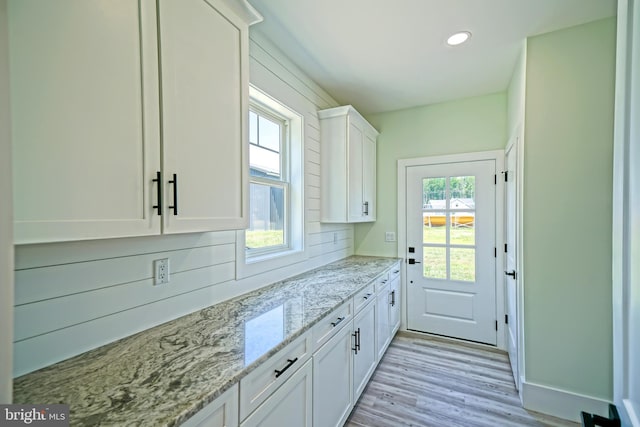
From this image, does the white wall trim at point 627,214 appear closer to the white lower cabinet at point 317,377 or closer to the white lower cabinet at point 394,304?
the white lower cabinet at point 317,377

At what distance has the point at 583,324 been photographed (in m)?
1.95

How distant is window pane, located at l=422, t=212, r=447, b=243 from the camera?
3.27 metres

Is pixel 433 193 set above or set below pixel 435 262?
above

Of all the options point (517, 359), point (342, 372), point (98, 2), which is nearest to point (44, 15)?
point (98, 2)

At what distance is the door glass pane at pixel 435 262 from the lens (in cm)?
327

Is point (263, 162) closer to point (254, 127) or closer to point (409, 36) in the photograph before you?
point (254, 127)

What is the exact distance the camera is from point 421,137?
3393 millimetres

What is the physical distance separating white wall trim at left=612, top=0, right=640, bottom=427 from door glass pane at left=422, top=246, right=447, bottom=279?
2800mm

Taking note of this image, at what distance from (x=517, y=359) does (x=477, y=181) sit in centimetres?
173

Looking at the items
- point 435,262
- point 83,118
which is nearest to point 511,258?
point 435,262

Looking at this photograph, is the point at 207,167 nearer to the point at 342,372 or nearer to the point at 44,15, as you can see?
the point at 44,15

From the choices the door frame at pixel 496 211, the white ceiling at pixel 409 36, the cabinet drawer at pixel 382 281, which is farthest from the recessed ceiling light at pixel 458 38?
the cabinet drawer at pixel 382 281

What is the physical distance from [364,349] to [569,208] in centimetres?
178

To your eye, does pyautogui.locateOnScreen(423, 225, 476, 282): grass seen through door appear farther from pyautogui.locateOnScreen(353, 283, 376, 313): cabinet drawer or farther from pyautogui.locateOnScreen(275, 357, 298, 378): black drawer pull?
pyautogui.locateOnScreen(275, 357, 298, 378): black drawer pull
